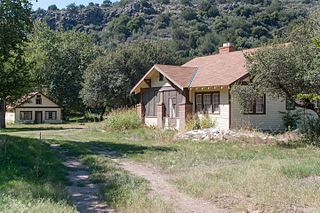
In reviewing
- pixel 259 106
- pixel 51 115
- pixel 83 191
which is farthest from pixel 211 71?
pixel 51 115

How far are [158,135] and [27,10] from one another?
31.3 feet

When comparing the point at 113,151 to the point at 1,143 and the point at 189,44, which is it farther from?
the point at 189,44

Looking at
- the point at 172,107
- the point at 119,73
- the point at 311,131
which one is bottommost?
the point at 311,131

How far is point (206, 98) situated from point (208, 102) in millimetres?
312

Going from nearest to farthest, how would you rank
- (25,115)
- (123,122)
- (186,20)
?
(123,122) < (25,115) < (186,20)

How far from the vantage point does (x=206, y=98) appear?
86.5 feet

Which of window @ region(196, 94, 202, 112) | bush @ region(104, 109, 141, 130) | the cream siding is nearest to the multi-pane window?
window @ region(196, 94, 202, 112)

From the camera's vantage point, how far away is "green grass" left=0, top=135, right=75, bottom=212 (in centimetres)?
733

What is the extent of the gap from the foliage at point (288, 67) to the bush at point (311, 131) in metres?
0.81

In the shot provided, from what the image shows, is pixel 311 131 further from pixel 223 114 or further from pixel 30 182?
pixel 30 182

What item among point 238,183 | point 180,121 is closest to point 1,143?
point 238,183

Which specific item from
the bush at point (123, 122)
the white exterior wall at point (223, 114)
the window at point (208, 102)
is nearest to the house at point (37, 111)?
the bush at point (123, 122)

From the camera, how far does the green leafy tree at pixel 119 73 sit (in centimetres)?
4603

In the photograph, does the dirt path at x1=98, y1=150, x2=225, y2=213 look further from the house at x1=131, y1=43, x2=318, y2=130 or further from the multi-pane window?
the multi-pane window
